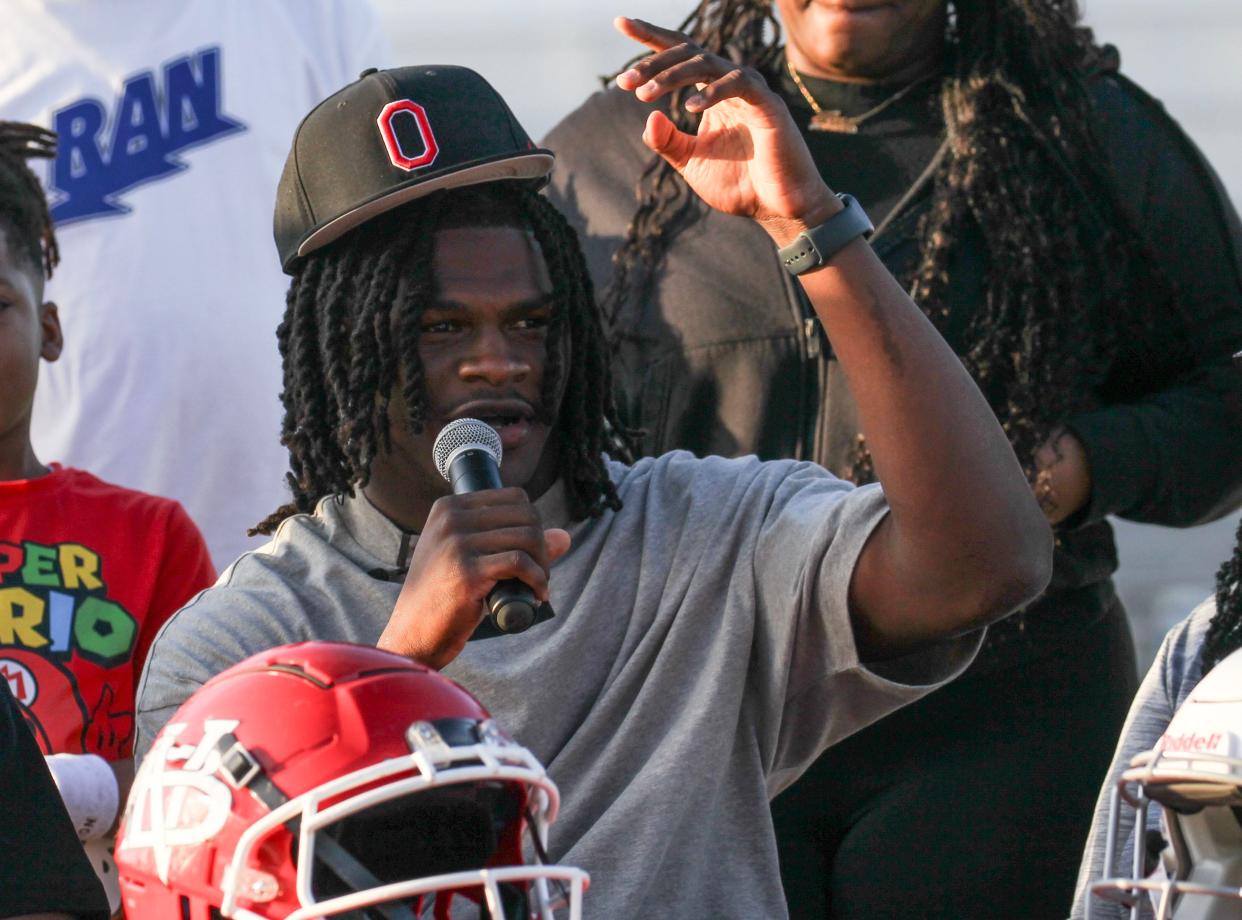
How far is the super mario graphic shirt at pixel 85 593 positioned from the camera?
3549mm

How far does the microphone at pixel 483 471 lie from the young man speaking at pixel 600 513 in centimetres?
2

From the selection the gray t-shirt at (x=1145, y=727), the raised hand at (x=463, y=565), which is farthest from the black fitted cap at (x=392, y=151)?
the gray t-shirt at (x=1145, y=727)

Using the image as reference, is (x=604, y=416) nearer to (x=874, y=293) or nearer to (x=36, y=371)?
(x=874, y=293)

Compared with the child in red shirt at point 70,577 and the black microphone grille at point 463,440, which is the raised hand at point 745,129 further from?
the child in red shirt at point 70,577

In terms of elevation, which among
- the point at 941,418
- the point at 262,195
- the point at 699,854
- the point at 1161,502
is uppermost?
the point at 262,195

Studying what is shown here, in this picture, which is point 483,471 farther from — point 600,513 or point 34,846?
point 34,846

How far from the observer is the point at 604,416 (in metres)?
3.36

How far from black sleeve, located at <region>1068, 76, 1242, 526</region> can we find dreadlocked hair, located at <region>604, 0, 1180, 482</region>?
5 centimetres

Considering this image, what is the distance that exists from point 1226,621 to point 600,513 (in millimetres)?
912

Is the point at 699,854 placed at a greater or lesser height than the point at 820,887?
greater

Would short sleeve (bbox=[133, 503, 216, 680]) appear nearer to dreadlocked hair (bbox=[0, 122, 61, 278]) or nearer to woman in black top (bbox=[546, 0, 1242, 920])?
dreadlocked hair (bbox=[0, 122, 61, 278])

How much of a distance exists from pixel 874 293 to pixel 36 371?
1731 millimetres

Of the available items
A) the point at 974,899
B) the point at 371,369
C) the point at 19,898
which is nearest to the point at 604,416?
the point at 371,369

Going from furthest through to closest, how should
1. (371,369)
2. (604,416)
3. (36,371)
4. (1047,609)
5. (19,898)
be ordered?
(36,371) < (1047,609) < (604,416) < (371,369) < (19,898)
